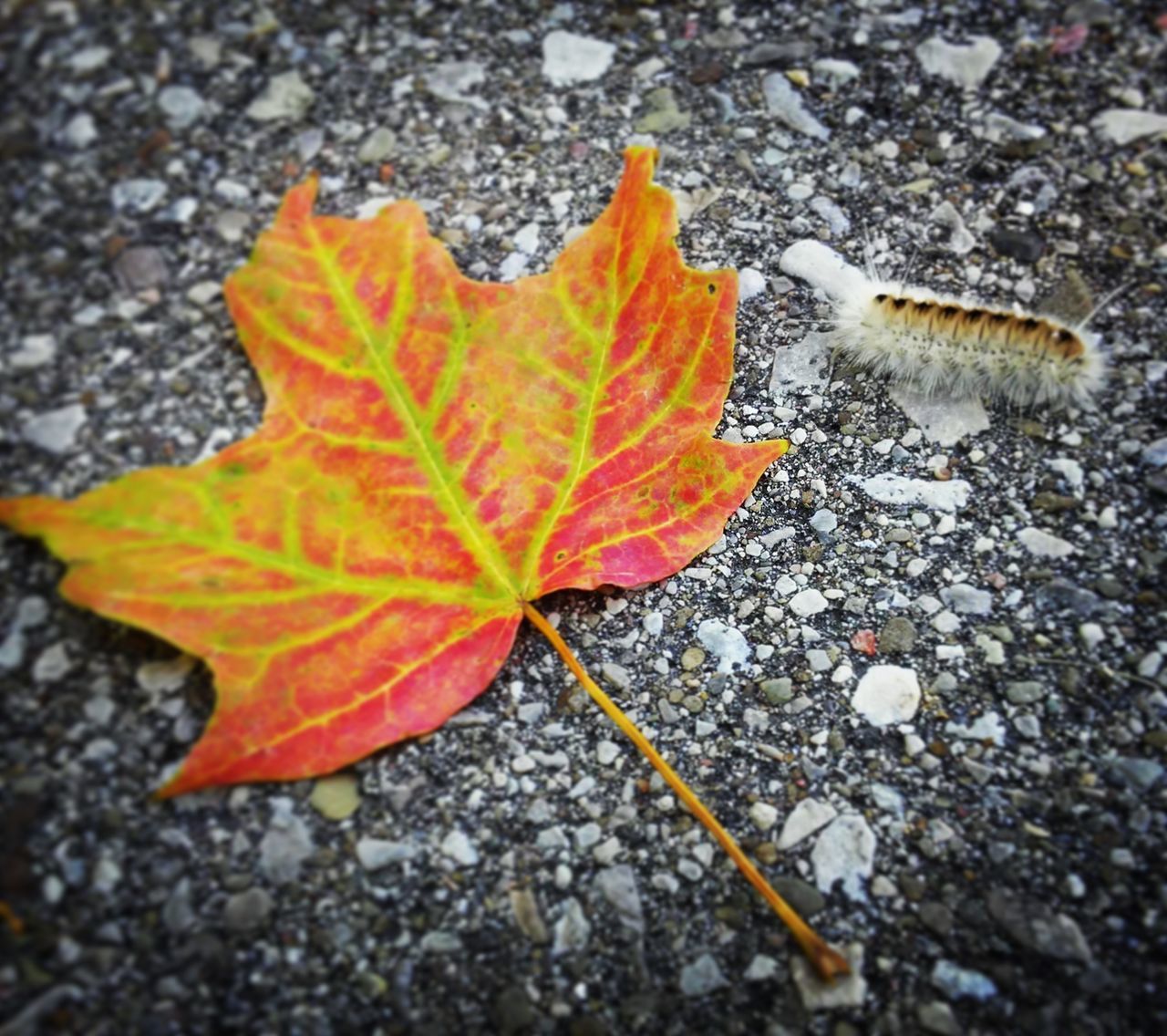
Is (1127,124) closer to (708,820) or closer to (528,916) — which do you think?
(708,820)

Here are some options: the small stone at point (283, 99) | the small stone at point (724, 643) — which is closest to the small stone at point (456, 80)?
the small stone at point (283, 99)

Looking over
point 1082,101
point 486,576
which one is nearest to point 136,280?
point 486,576

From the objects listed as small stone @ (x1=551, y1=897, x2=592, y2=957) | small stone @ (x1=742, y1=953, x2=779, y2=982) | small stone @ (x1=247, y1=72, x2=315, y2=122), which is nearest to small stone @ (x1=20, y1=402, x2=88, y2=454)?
small stone @ (x1=247, y1=72, x2=315, y2=122)

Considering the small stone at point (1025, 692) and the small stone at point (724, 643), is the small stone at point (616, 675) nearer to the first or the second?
the small stone at point (724, 643)

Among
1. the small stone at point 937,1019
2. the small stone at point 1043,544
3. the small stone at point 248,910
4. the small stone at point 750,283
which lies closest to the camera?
the small stone at point 937,1019

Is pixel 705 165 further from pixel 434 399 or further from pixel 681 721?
pixel 681 721

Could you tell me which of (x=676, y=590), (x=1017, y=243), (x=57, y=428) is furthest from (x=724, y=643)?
(x=57, y=428)

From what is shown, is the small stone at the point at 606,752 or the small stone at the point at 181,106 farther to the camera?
the small stone at the point at 181,106
